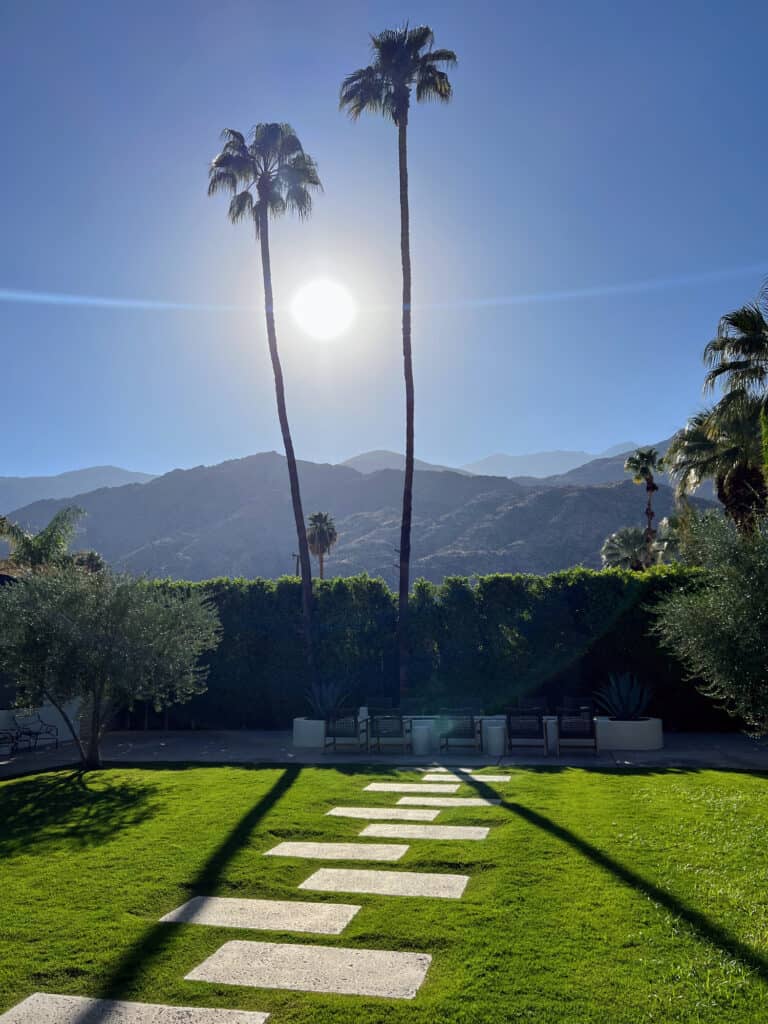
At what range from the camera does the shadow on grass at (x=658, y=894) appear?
16.1 ft

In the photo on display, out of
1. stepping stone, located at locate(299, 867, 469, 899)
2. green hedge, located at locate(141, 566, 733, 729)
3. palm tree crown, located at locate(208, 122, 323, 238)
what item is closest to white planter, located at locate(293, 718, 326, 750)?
green hedge, located at locate(141, 566, 733, 729)

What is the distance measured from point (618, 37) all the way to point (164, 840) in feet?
45.7

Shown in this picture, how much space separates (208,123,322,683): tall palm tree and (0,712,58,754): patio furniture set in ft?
21.8

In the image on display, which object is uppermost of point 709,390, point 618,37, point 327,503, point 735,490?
point 327,503

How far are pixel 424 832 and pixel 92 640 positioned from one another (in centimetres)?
653

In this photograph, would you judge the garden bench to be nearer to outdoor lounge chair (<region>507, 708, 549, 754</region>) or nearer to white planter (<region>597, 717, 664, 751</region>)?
outdoor lounge chair (<region>507, 708, 549, 754</region>)

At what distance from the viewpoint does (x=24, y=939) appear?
5578 mm

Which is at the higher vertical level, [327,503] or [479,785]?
[327,503]

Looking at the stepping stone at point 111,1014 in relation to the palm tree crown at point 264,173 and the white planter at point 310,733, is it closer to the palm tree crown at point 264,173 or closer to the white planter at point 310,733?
the white planter at point 310,733

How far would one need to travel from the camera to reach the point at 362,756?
14531mm

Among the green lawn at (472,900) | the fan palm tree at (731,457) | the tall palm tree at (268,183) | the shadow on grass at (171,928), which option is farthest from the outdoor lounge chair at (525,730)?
the tall palm tree at (268,183)

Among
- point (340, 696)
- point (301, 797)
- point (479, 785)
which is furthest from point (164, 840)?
point (340, 696)

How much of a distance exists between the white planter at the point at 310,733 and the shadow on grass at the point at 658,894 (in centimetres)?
717

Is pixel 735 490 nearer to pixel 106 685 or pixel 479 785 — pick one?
pixel 479 785
